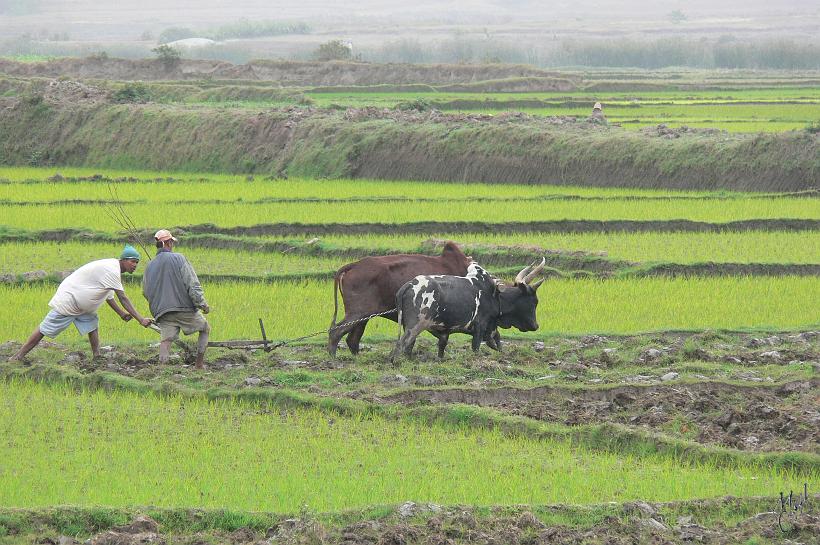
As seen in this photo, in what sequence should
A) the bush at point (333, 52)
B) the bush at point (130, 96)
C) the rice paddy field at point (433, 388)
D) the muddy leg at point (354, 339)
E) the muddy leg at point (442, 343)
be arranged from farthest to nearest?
the bush at point (333, 52)
the bush at point (130, 96)
the muddy leg at point (354, 339)
the muddy leg at point (442, 343)
the rice paddy field at point (433, 388)

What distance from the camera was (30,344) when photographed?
12.2 meters

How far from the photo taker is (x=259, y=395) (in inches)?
443

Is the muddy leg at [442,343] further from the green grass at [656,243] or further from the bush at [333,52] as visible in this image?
the bush at [333,52]

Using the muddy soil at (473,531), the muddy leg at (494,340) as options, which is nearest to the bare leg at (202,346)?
the muddy leg at (494,340)

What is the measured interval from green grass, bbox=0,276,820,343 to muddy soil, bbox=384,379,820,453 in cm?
272

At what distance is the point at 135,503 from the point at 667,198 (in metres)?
18.5

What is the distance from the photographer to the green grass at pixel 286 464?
335 inches

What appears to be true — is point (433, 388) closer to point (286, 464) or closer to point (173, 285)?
point (286, 464)

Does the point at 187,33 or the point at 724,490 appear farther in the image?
the point at 187,33

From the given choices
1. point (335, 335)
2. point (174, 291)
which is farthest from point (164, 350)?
point (335, 335)

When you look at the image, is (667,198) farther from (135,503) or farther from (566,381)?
(135,503)

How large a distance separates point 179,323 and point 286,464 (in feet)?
11.2

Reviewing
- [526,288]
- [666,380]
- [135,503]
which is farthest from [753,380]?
[135,503]

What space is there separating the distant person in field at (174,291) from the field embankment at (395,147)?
58.0ft
